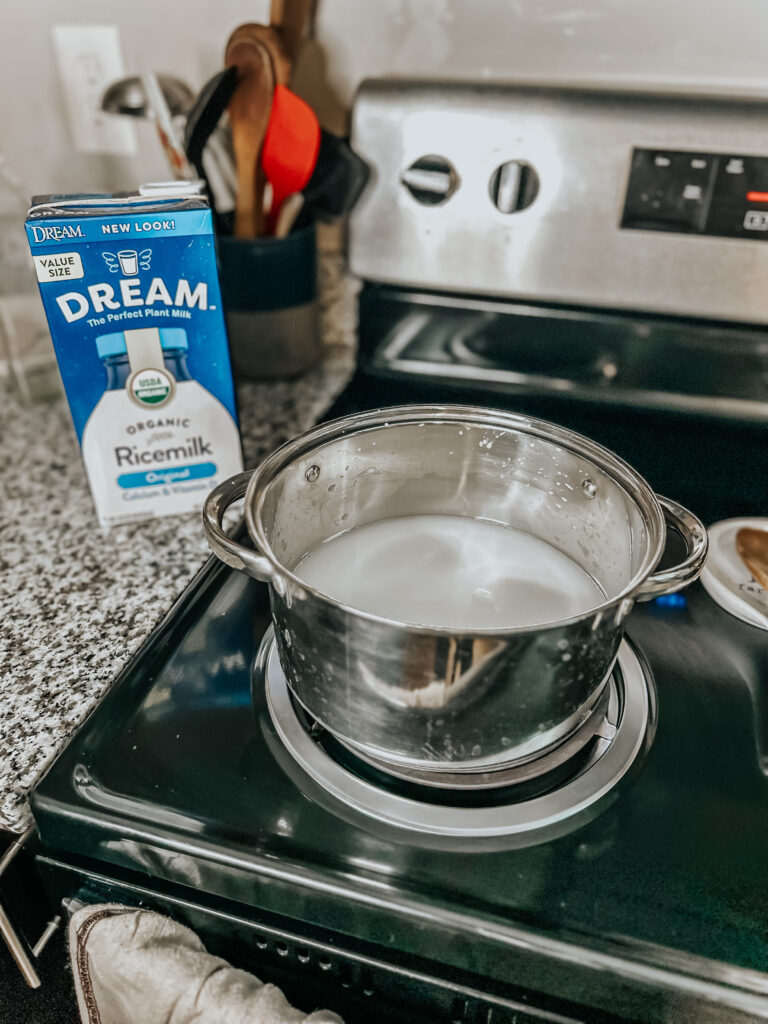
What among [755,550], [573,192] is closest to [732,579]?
[755,550]

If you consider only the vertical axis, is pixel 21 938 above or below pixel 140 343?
below

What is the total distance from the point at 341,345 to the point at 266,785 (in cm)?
60

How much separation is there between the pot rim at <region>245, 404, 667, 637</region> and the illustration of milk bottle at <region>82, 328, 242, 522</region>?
16cm

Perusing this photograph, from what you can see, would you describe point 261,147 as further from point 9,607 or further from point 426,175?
point 9,607

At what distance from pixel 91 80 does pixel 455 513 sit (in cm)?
67

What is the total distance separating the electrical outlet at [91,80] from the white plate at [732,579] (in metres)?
0.76

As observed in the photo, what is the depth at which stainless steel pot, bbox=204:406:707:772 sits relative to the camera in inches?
15.2

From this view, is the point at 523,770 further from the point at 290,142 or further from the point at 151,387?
the point at 290,142

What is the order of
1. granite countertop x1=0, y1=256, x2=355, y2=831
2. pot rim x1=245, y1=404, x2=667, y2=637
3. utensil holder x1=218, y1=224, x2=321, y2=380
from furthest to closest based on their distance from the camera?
utensil holder x1=218, y1=224, x2=321, y2=380, granite countertop x1=0, y1=256, x2=355, y2=831, pot rim x1=245, y1=404, x2=667, y2=637

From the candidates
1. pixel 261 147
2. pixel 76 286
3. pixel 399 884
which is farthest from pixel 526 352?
pixel 399 884

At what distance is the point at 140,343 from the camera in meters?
0.61

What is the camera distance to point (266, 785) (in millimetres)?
448

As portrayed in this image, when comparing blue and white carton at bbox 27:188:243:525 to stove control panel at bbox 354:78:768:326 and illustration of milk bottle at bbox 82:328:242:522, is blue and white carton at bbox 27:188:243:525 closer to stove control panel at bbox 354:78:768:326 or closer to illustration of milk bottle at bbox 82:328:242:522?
illustration of milk bottle at bbox 82:328:242:522

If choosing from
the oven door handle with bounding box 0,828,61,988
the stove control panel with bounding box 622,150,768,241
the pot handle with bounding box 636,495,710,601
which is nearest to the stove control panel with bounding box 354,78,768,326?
the stove control panel with bounding box 622,150,768,241
